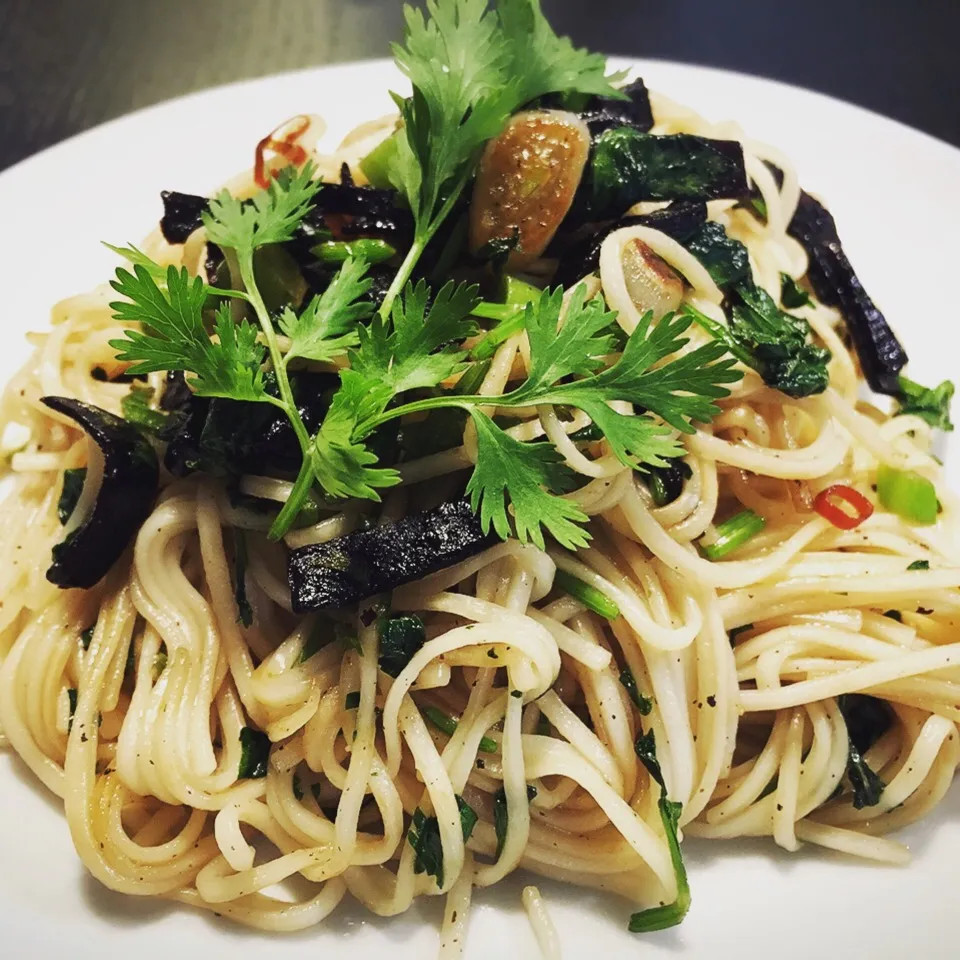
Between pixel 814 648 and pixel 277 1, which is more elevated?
pixel 277 1

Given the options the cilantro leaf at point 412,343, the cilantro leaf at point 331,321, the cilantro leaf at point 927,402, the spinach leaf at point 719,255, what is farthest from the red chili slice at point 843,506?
the cilantro leaf at point 331,321

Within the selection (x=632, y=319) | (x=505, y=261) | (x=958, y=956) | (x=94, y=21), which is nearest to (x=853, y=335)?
→ (x=632, y=319)

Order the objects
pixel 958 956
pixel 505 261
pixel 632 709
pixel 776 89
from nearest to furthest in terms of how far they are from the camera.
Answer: pixel 958 956 → pixel 632 709 → pixel 505 261 → pixel 776 89

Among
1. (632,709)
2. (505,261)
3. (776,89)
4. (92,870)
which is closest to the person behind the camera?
(92,870)

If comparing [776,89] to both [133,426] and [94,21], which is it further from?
[94,21]

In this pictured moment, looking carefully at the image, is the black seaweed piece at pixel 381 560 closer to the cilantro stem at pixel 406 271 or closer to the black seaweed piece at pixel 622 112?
the cilantro stem at pixel 406 271

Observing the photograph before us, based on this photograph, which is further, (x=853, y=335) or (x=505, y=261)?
(x=853, y=335)

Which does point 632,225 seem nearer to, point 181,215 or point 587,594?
point 587,594
